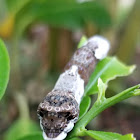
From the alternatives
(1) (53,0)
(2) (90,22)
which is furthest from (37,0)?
(2) (90,22)

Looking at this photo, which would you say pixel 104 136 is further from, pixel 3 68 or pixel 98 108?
pixel 3 68

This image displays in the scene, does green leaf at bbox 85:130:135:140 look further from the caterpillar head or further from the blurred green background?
the blurred green background

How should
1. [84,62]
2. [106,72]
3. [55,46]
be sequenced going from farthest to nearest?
1. [55,46]
2. [84,62]
3. [106,72]

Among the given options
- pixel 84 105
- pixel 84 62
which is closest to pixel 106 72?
pixel 84 62

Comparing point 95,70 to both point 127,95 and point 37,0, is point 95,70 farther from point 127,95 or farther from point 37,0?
point 37,0

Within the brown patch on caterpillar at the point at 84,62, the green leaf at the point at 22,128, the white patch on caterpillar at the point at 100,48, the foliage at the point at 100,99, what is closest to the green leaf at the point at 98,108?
the foliage at the point at 100,99
